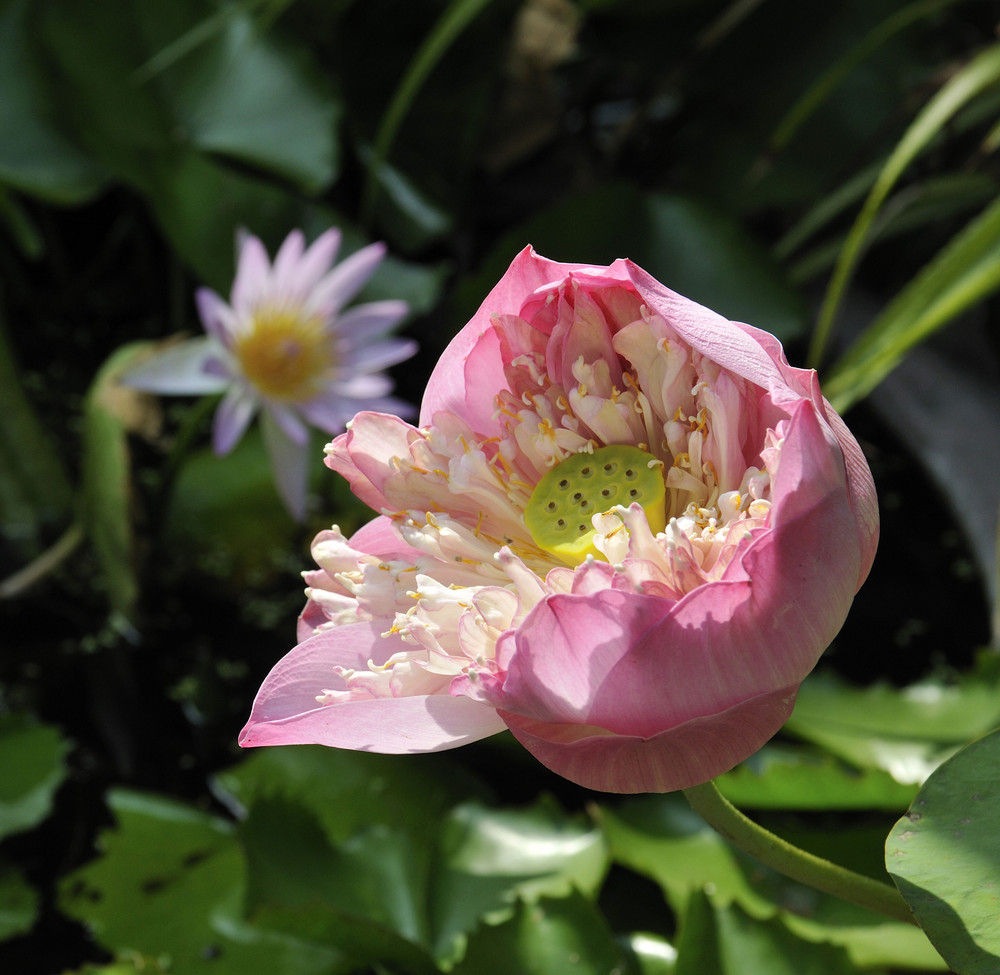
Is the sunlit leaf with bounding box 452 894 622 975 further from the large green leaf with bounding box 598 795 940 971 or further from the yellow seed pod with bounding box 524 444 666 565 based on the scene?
the yellow seed pod with bounding box 524 444 666 565

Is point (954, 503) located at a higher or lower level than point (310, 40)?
lower

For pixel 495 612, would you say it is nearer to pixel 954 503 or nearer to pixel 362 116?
pixel 954 503

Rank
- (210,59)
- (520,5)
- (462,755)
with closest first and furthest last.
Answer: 1. (462,755)
2. (210,59)
3. (520,5)

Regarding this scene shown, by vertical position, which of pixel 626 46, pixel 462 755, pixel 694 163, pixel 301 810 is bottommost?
pixel 462 755

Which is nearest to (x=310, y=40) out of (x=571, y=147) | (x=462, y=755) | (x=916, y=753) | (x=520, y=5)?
(x=520, y=5)

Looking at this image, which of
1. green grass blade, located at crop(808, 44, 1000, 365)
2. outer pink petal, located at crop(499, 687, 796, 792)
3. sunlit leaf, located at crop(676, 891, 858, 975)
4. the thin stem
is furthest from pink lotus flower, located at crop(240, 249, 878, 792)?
the thin stem

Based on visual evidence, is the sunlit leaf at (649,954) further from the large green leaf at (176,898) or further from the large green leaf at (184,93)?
the large green leaf at (184,93)

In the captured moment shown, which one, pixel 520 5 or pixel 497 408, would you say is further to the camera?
pixel 520 5

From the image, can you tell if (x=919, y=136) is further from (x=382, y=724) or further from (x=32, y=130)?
(x=32, y=130)
